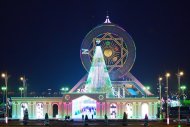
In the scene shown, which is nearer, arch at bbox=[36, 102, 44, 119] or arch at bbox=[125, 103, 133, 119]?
arch at bbox=[125, 103, 133, 119]

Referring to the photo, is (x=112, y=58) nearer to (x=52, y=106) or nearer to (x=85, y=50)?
(x=85, y=50)

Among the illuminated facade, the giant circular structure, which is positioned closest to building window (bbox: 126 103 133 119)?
the illuminated facade

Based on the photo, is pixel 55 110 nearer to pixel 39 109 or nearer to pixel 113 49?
pixel 39 109

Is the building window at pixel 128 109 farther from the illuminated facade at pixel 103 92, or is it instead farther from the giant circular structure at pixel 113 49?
the giant circular structure at pixel 113 49

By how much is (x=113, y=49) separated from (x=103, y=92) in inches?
469

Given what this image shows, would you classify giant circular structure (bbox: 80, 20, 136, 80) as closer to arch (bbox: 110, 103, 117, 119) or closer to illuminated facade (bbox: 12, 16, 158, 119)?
illuminated facade (bbox: 12, 16, 158, 119)

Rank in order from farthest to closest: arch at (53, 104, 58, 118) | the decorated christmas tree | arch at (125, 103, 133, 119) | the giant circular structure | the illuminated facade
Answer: the giant circular structure
the decorated christmas tree
arch at (53, 104, 58, 118)
arch at (125, 103, 133, 119)
the illuminated facade

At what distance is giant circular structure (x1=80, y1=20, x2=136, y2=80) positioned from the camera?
3688 inches

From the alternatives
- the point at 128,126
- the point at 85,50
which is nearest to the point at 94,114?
the point at 85,50

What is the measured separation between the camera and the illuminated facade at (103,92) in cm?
8269

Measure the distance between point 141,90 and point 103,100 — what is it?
1991 centimetres

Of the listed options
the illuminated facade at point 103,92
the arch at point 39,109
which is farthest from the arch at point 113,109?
the arch at point 39,109

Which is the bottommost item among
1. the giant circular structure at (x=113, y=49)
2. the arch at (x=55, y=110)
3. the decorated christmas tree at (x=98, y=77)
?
the arch at (x=55, y=110)

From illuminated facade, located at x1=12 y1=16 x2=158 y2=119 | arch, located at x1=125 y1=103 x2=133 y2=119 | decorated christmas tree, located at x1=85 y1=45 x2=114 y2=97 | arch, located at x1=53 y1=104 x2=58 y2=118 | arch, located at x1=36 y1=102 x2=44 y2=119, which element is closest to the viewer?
illuminated facade, located at x1=12 y1=16 x2=158 y2=119
